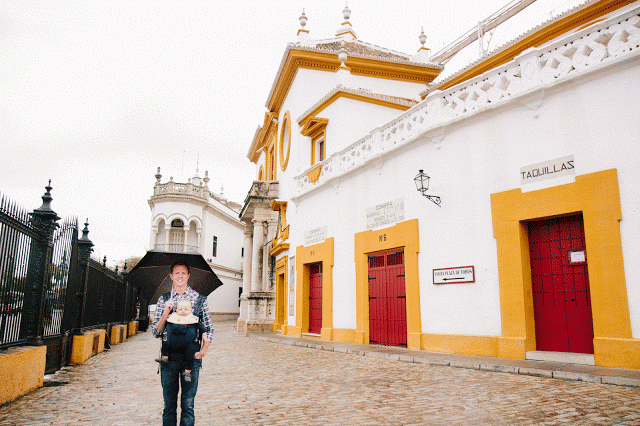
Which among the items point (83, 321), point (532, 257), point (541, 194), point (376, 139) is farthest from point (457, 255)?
point (83, 321)

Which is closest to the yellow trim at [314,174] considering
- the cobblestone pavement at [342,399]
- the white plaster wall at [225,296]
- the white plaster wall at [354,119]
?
the white plaster wall at [354,119]

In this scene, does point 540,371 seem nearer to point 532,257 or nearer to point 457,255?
point 532,257

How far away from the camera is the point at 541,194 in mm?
8188

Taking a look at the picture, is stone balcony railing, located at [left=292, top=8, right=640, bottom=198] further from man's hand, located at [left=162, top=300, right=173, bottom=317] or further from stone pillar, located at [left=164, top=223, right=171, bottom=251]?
stone pillar, located at [left=164, top=223, right=171, bottom=251]

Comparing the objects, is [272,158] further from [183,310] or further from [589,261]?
[183,310]

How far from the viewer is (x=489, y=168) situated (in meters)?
9.16

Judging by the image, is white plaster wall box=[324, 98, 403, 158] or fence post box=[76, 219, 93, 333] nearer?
fence post box=[76, 219, 93, 333]

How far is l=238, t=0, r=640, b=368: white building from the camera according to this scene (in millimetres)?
7262

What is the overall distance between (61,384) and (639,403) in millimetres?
7659

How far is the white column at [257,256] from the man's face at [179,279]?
1705cm

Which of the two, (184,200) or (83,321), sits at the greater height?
(184,200)

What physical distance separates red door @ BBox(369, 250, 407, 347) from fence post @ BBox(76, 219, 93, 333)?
6962 mm

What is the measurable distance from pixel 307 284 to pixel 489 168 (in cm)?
891

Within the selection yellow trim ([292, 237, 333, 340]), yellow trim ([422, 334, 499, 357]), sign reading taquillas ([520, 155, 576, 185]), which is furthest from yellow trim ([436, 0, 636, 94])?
yellow trim ([422, 334, 499, 357])
